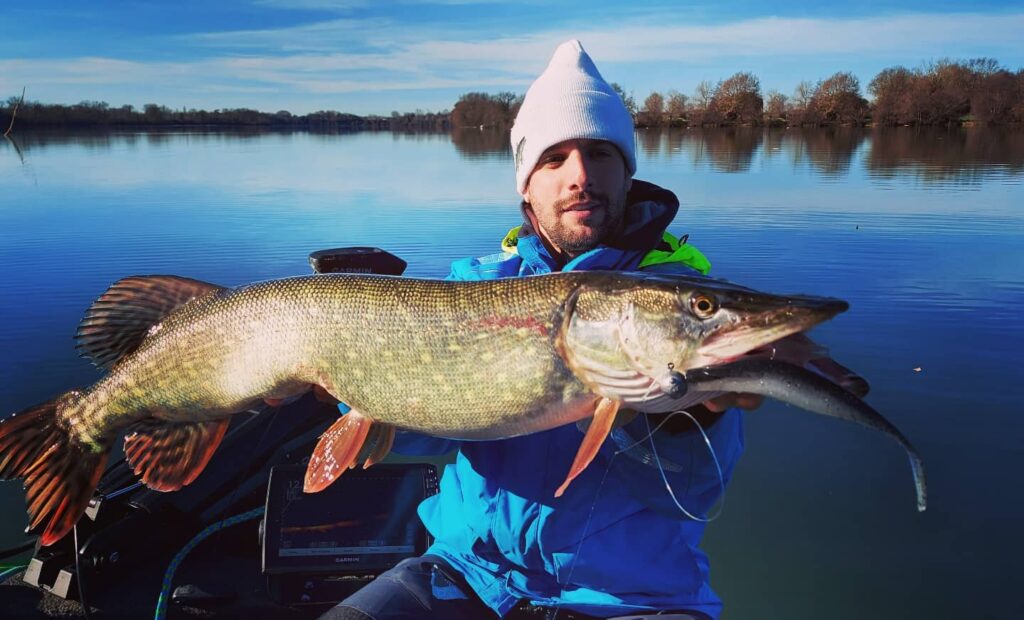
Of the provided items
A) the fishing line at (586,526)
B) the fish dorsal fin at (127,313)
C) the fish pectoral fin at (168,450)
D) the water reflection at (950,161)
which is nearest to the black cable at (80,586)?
the fish pectoral fin at (168,450)

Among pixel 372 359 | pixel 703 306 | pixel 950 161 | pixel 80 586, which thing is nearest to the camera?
pixel 703 306

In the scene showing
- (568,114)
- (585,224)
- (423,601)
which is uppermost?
(568,114)

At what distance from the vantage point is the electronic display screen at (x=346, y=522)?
2.90 m

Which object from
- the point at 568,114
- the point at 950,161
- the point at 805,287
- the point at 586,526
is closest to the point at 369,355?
the point at 586,526

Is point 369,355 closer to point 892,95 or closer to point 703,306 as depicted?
point 703,306

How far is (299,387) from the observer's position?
94.0 inches

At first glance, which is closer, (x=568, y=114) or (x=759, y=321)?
(x=759, y=321)

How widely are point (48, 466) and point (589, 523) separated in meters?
1.90

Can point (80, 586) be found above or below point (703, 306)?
below

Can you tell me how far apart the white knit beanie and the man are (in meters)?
0.01

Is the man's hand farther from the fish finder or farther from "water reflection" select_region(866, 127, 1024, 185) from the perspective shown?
"water reflection" select_region(866, 127, 1024, 185)

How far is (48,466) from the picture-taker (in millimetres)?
2410

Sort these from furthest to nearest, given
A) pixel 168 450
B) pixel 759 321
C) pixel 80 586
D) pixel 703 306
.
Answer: pixel 80 586, pixel 168 450, pixel 703 306, pixel 759 321

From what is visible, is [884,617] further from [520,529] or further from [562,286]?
[562,286]
